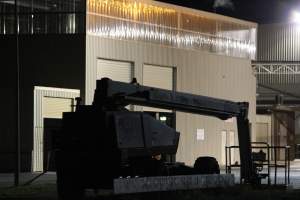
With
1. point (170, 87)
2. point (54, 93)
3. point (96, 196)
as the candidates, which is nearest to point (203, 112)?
point (96, 196)

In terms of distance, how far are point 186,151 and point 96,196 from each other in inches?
1035

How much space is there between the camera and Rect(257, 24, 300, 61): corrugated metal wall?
6556cm

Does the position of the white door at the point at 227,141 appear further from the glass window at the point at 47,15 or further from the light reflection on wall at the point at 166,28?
the glass window at the point at 47,15

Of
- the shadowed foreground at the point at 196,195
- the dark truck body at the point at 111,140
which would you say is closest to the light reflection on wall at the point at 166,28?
the shadowed foreground at the point at 196,195

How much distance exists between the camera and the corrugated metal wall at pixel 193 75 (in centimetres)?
4047

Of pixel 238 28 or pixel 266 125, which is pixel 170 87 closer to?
pixel 238 28

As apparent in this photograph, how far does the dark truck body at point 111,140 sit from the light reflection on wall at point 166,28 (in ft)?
70.6

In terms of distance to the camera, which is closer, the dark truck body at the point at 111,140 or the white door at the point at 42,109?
the dark truck body at the point at 111,140

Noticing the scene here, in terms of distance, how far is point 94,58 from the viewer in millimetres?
39875

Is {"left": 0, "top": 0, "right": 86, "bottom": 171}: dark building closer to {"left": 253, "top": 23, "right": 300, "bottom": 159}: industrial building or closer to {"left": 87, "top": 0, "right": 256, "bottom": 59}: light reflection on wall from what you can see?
{"left": 87, "top": 0, "right": 256, "bottom": 59}: light reflection on wall

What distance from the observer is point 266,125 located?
58.2 meters

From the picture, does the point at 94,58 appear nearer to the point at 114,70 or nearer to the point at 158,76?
the point at 114,70

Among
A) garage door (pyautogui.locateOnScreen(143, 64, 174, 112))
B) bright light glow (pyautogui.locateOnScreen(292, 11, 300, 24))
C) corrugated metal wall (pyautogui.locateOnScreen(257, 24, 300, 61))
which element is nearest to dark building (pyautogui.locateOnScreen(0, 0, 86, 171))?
garage door (pyautogui.locateOnScreen(143, 64, 174, 112))

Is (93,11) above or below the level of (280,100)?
above
